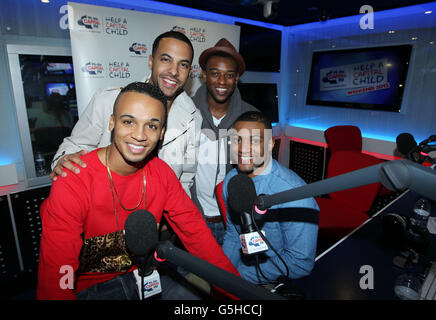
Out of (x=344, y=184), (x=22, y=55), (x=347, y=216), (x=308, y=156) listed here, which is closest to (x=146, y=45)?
(x=22, y=55)

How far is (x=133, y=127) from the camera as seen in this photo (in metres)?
1.50

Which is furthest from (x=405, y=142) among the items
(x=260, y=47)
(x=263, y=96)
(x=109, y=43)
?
(x=260, y=47)

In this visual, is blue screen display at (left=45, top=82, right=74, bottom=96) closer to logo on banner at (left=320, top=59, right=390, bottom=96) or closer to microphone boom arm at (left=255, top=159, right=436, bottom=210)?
microphone boom arm at (left=255, top=159, right=436, bottom=210)

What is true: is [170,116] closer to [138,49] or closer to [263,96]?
[138,49]

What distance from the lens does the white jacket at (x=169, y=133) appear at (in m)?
2.12

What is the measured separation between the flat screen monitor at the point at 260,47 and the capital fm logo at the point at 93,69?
2.83 metres

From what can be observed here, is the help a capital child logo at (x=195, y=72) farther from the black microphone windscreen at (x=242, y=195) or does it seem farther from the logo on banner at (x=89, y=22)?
the black microphone windscreen at (x=242, y=195)

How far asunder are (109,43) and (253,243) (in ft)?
10.9

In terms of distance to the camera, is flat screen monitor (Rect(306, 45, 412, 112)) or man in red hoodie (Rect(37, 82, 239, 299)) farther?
flat screen monitor (Rect(306, 45, 412, 112))

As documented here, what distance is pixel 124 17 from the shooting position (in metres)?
3.45

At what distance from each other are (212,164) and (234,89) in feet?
2.71

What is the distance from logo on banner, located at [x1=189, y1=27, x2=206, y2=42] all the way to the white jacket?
2.05 meters

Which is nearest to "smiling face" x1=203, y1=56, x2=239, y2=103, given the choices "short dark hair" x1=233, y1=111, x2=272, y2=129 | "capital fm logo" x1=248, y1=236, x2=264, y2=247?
"short dark hair" x1=233, y1=111, x2=272, y2=129

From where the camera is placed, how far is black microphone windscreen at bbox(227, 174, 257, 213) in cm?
96
